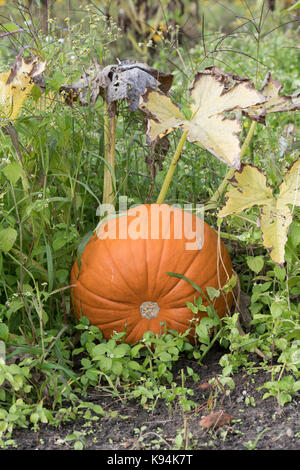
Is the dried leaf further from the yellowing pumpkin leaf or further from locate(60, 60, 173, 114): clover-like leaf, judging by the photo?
locate(60, 60, 173, 114): clover-like leaf

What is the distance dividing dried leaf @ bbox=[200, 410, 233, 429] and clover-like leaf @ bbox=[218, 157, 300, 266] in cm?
49

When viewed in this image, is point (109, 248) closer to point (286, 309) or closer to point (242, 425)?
point (286, 309)

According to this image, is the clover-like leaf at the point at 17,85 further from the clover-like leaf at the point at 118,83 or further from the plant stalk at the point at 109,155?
the plant stalk at the point at 109,155

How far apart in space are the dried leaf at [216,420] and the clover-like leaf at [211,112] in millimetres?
682

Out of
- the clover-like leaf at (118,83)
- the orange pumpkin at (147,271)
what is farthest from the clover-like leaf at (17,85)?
the orange pumpkin at (147,271)

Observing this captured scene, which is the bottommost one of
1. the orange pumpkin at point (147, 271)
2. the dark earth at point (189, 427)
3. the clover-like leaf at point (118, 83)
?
the dark earth at point (189, 427)

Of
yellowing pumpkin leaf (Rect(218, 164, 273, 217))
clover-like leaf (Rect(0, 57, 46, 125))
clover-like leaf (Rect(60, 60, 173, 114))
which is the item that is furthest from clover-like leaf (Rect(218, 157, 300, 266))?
clover-like leaf (Rect(0, 57, 46, 125))

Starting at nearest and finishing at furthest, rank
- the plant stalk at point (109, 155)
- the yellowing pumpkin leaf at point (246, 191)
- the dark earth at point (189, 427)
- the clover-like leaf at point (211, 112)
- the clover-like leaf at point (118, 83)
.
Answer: the dark earth at point (189, 427) < the clover-like leaf at point (211, 112) < the yellowing pumpkin leaf at point (246, 191) < the clover-like leaf at point (118, 83) < the plant stalk at point (109, 155)

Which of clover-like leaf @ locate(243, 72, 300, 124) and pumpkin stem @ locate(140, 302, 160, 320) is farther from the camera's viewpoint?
pumpkin stem @ locate(140, 302, 160, 320)

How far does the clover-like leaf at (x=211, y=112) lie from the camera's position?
5.67ft

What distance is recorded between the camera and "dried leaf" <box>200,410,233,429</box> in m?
1.61

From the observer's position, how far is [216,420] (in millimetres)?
1615

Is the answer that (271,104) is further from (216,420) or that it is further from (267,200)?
(216,420)

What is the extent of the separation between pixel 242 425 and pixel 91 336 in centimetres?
63
